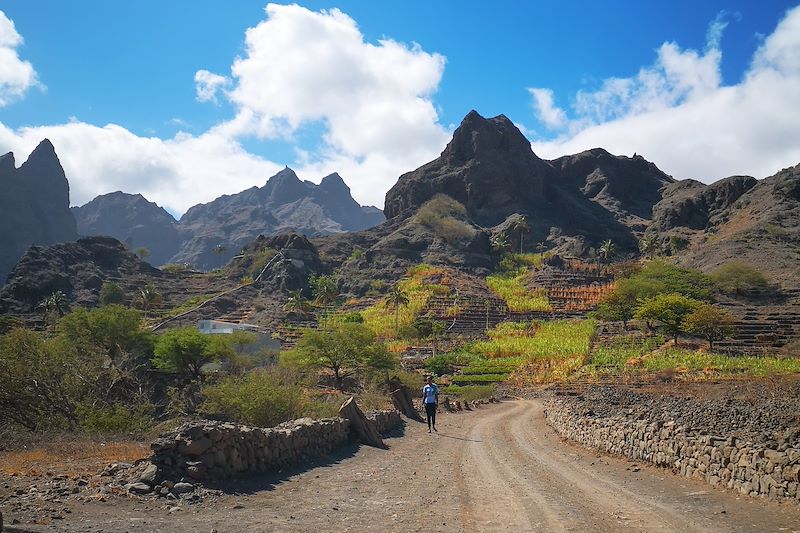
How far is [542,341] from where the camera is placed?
5941 cm

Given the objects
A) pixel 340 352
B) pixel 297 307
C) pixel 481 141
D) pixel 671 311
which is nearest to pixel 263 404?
pixel 340 352

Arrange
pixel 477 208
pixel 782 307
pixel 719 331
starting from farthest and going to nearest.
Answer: pixel 477 208
pixel 782 307
pixel 719 331

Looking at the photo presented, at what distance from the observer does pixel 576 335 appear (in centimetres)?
6178

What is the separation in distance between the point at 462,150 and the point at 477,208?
745 inches

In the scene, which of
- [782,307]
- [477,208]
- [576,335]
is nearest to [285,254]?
[477,208]

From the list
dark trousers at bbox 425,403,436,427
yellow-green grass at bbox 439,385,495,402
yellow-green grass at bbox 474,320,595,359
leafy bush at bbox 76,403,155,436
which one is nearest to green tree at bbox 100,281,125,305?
yellow-green grass at bbox 474,320,595,359

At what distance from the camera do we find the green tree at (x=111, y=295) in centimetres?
9469

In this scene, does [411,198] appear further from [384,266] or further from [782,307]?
[782,307]

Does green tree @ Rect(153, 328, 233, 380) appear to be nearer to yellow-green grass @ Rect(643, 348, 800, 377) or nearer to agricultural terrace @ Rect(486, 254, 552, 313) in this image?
yellow-green grass @ Rect(643, 348, 800, 377)

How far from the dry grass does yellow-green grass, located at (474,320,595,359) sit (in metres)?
46.1

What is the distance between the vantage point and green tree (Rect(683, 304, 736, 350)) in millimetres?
52125

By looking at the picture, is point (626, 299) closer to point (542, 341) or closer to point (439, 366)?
point (542, 341)

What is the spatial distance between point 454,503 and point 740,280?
85.4 m

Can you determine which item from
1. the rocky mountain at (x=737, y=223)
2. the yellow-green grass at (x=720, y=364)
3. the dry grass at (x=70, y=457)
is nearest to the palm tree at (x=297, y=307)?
the yellow-green grass at (x=720, y=364)
